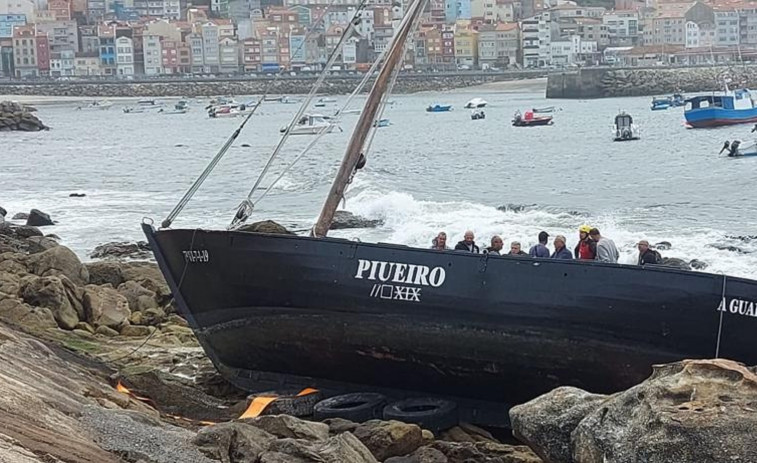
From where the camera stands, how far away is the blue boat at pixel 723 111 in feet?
250

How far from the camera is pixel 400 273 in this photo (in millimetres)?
13109

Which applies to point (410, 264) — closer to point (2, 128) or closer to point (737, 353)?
point (737, 353)

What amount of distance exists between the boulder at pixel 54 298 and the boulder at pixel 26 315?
292 millimetres

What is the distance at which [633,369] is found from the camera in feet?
40.6

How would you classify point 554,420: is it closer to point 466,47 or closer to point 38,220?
point 38,220

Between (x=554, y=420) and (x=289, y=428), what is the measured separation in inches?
90.5

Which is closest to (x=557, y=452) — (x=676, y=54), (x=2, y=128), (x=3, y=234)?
(x=3, y=234)

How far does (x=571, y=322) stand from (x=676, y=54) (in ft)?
574

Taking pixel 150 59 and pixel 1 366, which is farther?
pixel 150 59

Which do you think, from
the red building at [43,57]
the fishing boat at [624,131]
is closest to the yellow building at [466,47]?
the red building at [43,57]

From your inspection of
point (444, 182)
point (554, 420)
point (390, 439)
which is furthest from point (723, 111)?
point (554, 420)

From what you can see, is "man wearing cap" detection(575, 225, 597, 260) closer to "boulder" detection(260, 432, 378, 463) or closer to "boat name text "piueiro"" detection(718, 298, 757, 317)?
"boat name text "piueiro"" detection(718, 298, 757, 317)

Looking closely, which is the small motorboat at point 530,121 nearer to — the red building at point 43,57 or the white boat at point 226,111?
the white boat at point 226,111

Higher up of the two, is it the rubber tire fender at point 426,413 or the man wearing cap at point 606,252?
the man wearing cap at point 606,252
